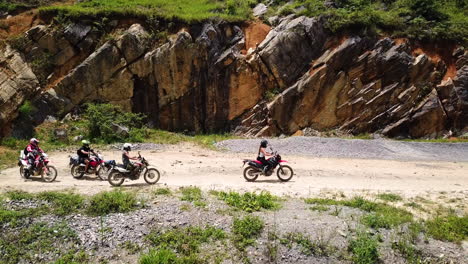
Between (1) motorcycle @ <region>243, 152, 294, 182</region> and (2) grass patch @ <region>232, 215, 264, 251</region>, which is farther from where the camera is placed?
(1) motorcycle @ <region>243, 152, 294, 182</region>

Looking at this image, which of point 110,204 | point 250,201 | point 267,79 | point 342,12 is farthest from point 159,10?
point 250,201

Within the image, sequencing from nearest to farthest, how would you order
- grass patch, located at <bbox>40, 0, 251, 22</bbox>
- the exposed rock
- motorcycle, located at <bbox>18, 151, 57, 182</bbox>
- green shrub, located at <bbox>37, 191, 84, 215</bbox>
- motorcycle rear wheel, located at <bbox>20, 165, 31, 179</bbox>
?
green shrub, located at <bbox>37, 191, 84, 215</bbox>
motorcycle, located at <bbox>18, 151, 57, 182</bbox>
motorcycle rear wheel, located at <bbox>20, 165, 31, 179</bbox>
the exposed rock
grass patch, located at <bbox>40, 0, 251, 22</bbox>

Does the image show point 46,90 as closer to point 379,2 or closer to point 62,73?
point 62,73

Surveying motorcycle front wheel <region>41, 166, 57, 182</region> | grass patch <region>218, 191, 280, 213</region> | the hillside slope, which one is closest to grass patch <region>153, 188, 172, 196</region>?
grass patch <region>218, 191, 280, 213</region>

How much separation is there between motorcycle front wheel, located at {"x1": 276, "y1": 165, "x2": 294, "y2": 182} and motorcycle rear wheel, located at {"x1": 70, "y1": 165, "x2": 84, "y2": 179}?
7.42 metres

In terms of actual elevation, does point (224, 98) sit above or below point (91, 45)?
below

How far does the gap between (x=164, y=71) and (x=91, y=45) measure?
17.6 feet

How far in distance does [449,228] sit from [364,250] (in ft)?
8.93

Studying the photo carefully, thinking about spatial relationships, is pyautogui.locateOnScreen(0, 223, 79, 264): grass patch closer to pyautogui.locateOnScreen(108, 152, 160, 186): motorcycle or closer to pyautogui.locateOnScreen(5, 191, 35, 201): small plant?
Result: pyautogui.locateOnScreen(5, 191, 35, 201): small plant

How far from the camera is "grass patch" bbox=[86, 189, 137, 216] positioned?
8609 mm

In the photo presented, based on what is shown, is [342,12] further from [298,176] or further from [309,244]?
[309,244]

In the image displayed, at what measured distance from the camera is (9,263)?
269 inches

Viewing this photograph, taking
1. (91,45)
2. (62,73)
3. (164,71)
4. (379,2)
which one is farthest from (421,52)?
(62,73)

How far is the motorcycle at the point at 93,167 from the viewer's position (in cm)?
1202
